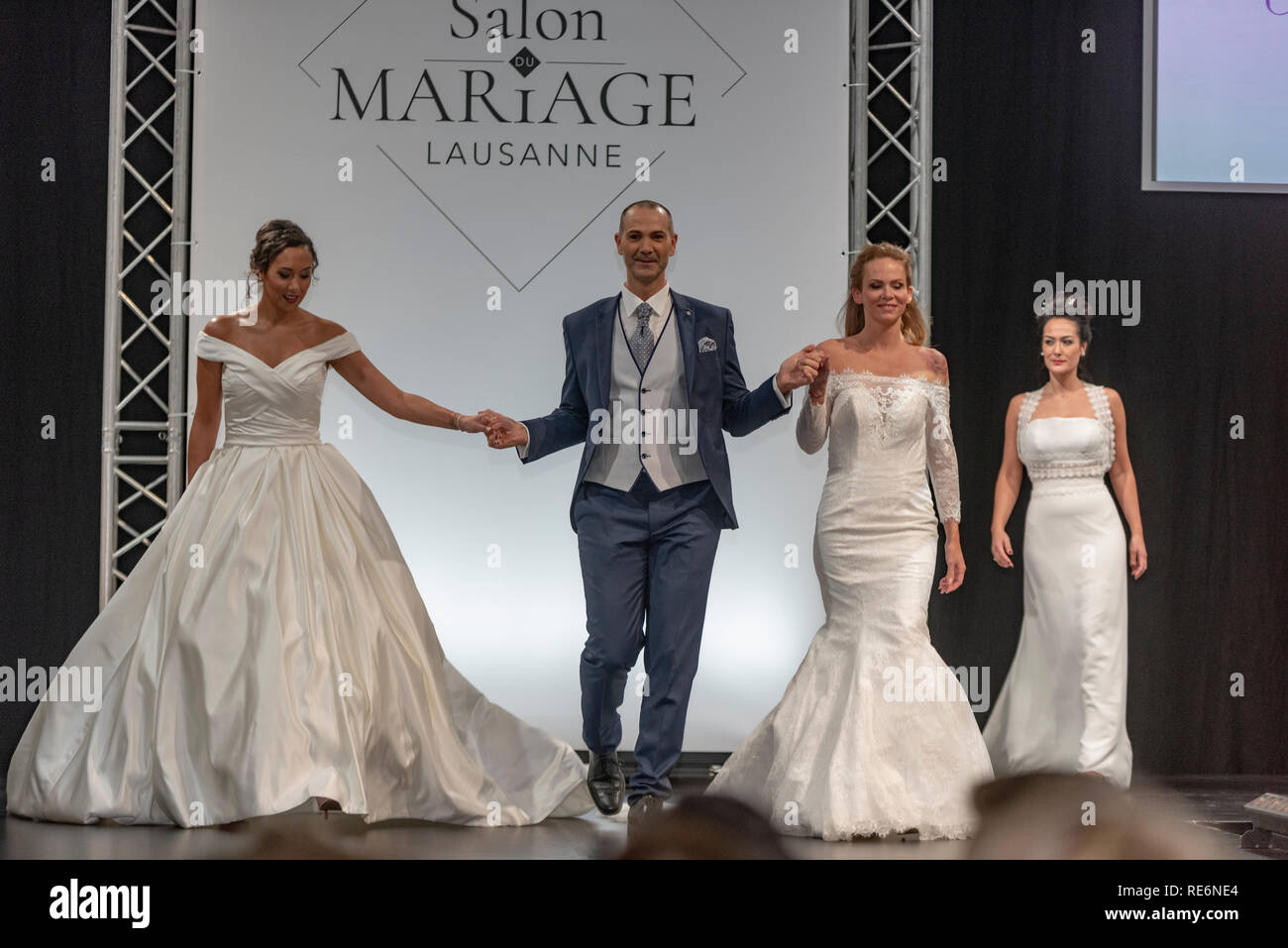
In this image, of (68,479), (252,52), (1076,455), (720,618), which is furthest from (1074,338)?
(68,479)

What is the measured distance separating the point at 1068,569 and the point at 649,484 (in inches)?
81.6

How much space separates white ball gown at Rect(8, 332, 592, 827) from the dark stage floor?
2.9 inches

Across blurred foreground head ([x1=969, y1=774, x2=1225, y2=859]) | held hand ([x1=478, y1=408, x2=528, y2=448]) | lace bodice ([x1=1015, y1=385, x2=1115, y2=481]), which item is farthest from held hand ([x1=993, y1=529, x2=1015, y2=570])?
blurred foreground head ([x1=969, y1=774, x2=1225, y2=859])

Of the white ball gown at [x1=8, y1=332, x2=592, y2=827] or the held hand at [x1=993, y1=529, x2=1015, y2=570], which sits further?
the held hand at [x1=993, y1=529, x2=1015, y2=570]

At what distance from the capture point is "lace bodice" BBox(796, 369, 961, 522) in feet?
15.3

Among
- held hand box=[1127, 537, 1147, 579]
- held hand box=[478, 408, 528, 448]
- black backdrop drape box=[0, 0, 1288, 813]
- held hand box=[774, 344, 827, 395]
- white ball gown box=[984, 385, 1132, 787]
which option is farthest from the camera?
black backdrop drape box=[0, 0, 1288, 813]

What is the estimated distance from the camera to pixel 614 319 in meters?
4.82

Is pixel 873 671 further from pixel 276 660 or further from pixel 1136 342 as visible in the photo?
pixel 1136 342

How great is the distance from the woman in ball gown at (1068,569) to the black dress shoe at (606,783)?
1.95 meters

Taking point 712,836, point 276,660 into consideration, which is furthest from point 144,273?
point 712,836

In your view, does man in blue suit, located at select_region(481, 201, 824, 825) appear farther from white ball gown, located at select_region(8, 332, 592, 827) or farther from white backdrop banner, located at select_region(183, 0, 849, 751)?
white backdrop banner, located at select_region(183, 0, 849, 751)

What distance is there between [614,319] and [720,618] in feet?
6.07

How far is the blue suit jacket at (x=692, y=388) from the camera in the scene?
4.70 metres
